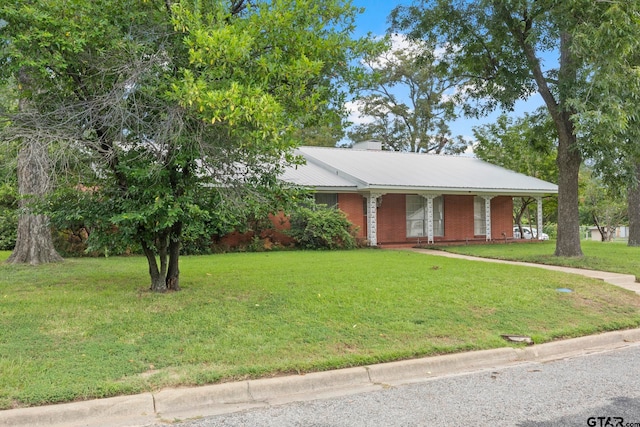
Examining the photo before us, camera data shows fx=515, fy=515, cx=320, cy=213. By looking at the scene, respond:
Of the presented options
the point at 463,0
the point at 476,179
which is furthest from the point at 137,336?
the point at 476,179

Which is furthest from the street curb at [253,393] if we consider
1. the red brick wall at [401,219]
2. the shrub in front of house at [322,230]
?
the red brick wall at [401,219]

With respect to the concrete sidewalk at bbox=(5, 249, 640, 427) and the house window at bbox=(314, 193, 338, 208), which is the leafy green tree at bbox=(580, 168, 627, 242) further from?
the concrete sidewalk at bbox=(5, 249, 640, 427)

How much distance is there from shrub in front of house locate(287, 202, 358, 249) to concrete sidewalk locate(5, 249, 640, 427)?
12145 mm

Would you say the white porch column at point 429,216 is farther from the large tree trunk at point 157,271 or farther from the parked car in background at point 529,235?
the large tree trunk at point 157,271

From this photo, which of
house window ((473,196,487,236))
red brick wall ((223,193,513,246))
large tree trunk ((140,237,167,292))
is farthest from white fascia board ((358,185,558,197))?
large tree trunk ((140,237,167,292))

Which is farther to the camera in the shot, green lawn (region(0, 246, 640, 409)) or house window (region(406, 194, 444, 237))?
house window (region(406, 194, 444, 237))

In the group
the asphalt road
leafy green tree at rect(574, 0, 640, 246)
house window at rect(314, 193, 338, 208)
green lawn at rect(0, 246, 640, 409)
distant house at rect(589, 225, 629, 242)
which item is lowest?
the asphalt road

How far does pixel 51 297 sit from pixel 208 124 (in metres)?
4.00

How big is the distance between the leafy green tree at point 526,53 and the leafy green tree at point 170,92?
8.14m

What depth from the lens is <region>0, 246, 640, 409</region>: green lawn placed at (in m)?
5.23

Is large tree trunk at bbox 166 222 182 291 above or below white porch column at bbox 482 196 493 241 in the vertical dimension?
below

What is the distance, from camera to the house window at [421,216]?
23419 millimetres

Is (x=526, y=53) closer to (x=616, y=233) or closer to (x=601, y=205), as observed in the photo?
(x=601, y=205)

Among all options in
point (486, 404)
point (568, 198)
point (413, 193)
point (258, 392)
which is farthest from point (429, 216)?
point (258, 392)
